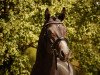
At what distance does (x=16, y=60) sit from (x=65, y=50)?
8.87 meters

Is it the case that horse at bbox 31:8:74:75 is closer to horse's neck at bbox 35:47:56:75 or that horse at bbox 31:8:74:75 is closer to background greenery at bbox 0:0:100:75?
horse's neck at bbox 35:47:56:75

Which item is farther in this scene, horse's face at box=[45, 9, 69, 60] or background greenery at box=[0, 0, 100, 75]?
background greenery at box=[0, 0, 100, 75]

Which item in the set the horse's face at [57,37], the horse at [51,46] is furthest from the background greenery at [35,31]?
the horse's face at [57,37]

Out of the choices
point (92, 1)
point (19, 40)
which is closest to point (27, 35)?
point (19, 40)

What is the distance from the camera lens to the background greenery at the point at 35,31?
16438 millimetres

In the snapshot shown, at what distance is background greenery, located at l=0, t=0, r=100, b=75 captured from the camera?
16438mm

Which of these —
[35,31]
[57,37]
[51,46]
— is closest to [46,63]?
[51,46]

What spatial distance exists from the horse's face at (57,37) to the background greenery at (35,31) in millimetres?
7402

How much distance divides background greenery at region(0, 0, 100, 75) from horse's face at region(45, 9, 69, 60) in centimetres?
740

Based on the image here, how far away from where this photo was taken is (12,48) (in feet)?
53.2

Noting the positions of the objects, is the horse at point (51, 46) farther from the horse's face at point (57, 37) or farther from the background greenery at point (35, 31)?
the background greenery at point (35, 31)

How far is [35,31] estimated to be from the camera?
16.5 meters

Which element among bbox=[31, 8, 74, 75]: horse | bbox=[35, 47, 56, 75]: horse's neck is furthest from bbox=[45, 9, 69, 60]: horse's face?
bbox=[35, 47, 56, 75]: horse's neck

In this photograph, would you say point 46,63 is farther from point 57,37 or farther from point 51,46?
point 57,37
